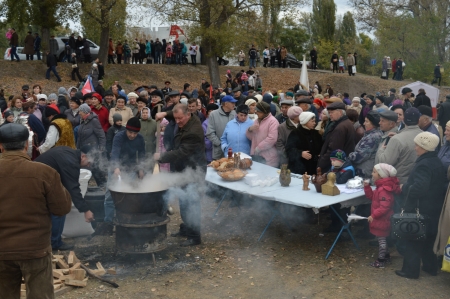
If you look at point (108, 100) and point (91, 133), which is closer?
point (91, 133)

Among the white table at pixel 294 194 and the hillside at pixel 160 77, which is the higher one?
the hillside at pixel 160 77

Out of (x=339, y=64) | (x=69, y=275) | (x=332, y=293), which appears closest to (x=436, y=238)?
(x=332, y=293)

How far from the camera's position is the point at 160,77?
1109 inches

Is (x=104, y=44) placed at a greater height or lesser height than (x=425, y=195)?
greater

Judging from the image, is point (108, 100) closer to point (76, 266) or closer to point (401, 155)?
point (76, 266)

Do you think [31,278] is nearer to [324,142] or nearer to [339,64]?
[324,142]

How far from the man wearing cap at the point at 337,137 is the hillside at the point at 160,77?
16.5m

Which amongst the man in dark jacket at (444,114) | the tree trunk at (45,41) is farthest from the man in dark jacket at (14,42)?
the man in dark jacket at (444,114)

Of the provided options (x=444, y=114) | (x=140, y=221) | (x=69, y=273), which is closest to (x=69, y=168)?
(x=140, y=221)

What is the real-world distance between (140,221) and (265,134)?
9.65 feet

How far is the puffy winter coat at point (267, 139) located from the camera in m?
8.26

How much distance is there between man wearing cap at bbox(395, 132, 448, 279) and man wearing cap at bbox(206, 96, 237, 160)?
3.78 m

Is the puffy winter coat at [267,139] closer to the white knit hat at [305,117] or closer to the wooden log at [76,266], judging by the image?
the white knit hat at [305,117]

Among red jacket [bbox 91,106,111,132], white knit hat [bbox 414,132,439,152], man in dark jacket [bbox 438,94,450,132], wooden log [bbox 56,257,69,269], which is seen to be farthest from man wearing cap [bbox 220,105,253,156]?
man in dark jacket [bbox 438,94,450,132]
